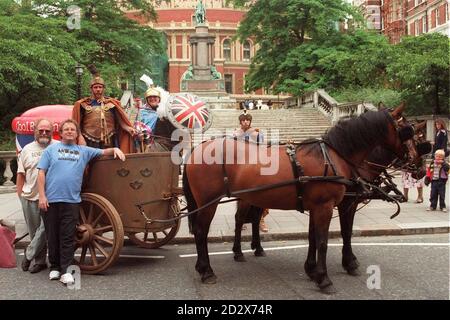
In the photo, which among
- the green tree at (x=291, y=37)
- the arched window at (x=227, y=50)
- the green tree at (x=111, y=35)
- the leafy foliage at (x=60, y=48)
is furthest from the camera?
the arched window at (x=227, y=50)

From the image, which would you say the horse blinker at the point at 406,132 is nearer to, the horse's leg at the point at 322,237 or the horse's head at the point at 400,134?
the horse's head at the point at 400,134

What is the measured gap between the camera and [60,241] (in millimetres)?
5688

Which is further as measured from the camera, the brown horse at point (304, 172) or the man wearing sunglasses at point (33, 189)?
the man wearing sunglasses at point (33, 189)

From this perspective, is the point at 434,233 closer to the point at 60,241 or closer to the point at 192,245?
the point at 192,245

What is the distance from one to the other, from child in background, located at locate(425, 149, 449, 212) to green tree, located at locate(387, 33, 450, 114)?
10920 mm

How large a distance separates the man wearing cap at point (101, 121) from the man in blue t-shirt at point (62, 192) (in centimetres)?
89

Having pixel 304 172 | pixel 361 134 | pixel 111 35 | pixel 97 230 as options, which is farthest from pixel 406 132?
pixel 111 35

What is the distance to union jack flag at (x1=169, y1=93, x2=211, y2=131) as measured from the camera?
21.4ft

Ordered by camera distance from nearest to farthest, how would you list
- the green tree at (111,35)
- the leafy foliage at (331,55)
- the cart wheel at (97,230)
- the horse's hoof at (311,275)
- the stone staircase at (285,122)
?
the horse's hoof at (311,275), the cart wheel at (97,230), the stone staircase at (285,122), the leafy foliage at (331,55), the green tree at (111,35)

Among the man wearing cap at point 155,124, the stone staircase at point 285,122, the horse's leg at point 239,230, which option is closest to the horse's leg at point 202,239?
the horse's leg at point 239,230

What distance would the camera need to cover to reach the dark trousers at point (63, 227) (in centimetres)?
566

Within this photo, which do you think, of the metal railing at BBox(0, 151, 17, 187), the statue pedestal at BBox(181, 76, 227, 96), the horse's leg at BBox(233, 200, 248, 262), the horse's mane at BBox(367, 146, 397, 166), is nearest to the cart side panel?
the horse's leg at BBox(233, 200, 248, 262)
